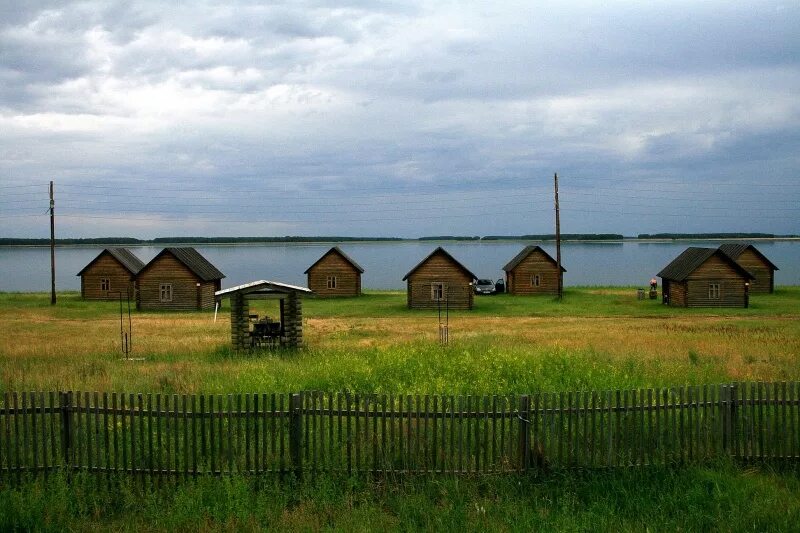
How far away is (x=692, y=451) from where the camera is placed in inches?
452

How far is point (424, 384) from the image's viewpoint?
52.2 ft

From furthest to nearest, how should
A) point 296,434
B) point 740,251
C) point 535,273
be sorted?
1. point 535,273
2. point 740,251
3. point 296,434

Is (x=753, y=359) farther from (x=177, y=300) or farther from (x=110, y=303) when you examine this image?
(x=110, y=303)

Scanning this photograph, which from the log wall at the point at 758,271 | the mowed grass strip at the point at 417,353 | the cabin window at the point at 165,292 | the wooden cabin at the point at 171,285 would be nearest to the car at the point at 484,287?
the mowed grass strip at the point at 417,353

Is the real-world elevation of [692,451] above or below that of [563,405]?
below

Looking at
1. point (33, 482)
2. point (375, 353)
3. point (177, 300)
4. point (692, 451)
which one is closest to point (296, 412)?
point (33, 482)

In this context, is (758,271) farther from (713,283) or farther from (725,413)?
(725,413)

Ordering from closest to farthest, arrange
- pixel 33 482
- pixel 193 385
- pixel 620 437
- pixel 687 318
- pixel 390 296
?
pixel 33 482 → pixel 620 437 → pixel 193 385 → pixel 687 318 → pixel 390 296

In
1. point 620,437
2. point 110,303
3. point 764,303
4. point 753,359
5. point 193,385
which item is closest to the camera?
point 620,437

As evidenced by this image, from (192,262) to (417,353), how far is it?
42.5 metres

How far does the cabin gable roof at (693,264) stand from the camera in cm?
5541

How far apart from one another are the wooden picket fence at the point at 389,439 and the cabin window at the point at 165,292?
161 feet

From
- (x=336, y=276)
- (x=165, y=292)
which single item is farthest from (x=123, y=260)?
(x=336, y=276)

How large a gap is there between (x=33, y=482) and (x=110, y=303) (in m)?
55.4
